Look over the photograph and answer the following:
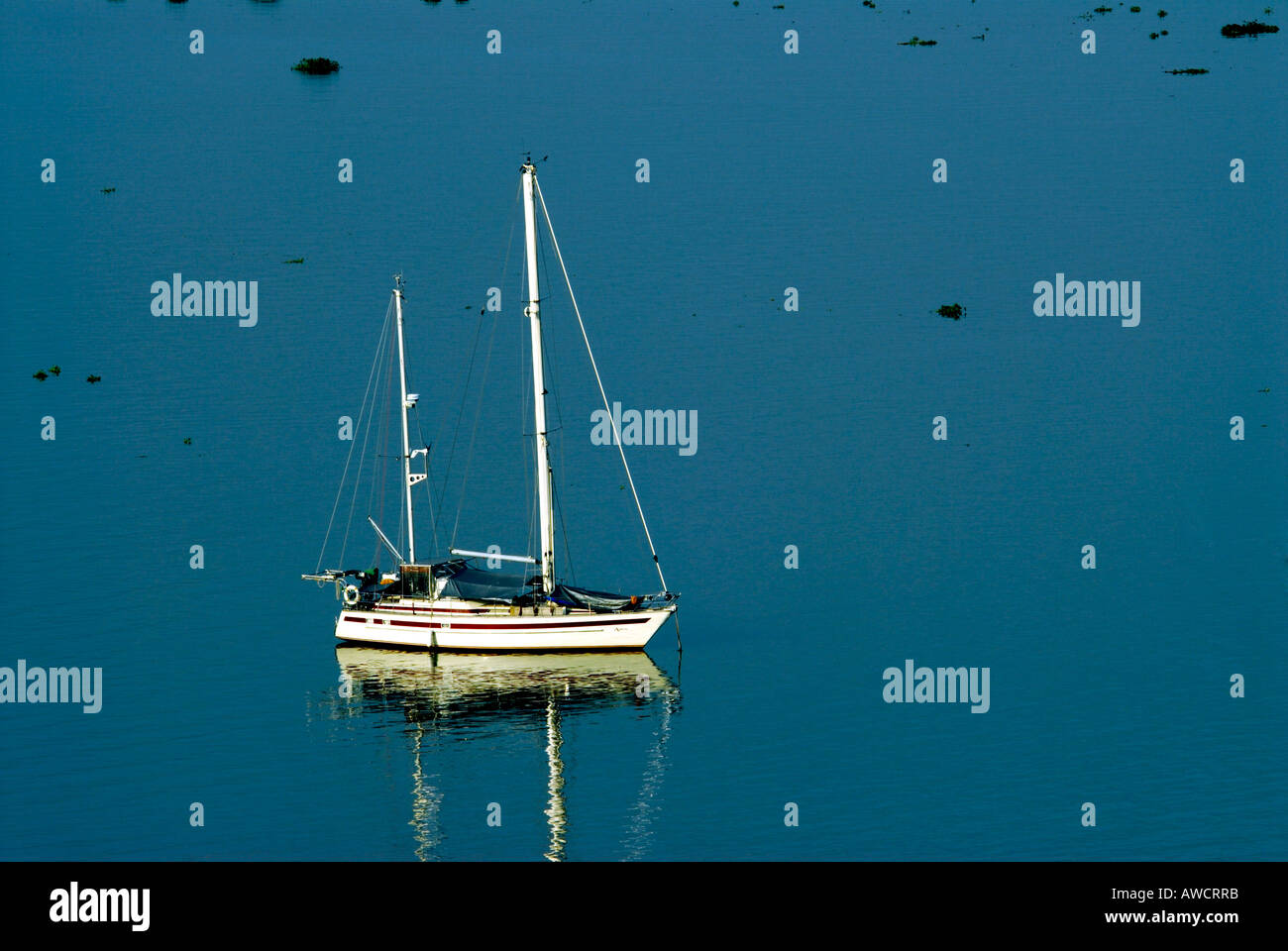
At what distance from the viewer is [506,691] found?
71312mm

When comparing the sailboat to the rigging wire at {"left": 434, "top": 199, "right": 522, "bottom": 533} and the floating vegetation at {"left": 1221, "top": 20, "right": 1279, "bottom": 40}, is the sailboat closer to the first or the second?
the rigging wire at {"left": 434, "top": 199, "right": 522, "bottom": 533}

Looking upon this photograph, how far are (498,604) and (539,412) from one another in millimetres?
8334

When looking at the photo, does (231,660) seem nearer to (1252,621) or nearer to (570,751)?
(570,751)

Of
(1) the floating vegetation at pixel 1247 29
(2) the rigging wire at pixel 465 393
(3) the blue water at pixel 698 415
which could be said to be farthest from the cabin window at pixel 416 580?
(1) the floating vegetation at pixel 1247 29

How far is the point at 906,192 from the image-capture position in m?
138

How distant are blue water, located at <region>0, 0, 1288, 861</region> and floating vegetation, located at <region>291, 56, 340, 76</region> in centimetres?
134

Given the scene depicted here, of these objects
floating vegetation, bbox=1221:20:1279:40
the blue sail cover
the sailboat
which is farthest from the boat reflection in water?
floating vegetation, bbox=1221:20:1279:40

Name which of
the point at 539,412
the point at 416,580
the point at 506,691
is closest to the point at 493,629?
the point at 416,580

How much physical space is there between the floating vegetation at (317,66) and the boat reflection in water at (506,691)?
95987mm

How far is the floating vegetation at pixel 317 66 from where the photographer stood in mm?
161250

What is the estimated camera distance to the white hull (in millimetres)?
73688

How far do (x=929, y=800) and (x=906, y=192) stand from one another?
83.5 m

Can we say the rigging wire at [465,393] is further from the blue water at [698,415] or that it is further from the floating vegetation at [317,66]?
the floating vegetation at [317,66]
